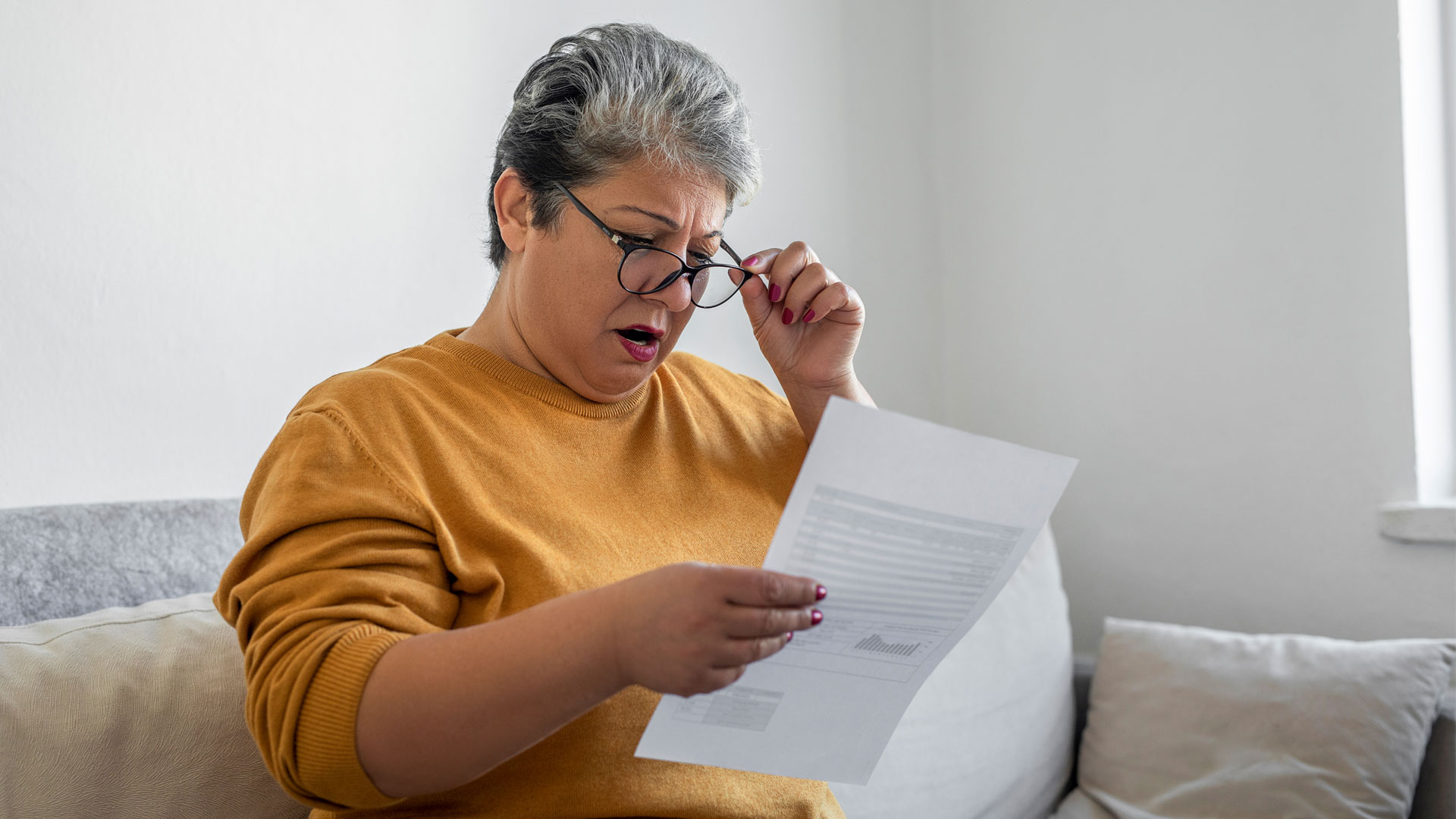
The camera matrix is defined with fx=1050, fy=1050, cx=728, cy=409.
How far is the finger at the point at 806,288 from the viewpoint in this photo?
1.12 m

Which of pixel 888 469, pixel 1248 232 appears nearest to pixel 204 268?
pixel 888 469

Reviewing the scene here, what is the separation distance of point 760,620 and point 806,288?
550mm

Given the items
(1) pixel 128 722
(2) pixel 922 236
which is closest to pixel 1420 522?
(2) pixel 922 236

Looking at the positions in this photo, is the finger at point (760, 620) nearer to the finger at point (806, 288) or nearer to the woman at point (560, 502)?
the woman at point (560, 502)

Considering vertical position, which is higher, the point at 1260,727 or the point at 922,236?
the point at 922,236

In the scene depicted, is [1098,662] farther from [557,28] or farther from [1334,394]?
[557,28]

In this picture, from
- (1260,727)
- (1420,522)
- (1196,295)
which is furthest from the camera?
(1196,295)

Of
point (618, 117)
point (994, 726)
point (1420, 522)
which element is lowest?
point (994, 726)

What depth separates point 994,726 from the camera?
1.63 metres

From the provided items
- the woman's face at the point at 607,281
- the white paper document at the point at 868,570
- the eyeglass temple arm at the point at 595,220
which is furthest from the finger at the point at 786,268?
the white paper document at the point at 868,570

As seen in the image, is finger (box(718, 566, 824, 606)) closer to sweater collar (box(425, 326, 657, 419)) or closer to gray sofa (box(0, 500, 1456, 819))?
sweater collar (box(425, 326, 657, 419))

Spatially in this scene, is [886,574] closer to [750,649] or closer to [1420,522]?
[750,649]

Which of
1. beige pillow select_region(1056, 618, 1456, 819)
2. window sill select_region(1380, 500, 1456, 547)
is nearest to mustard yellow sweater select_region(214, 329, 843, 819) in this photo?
beige pillow select_region(1056, 618, 1456, 819)

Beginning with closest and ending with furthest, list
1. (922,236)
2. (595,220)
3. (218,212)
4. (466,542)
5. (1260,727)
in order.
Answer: (466,542), (595,220), (218,212), (1260,727), (922,236)
